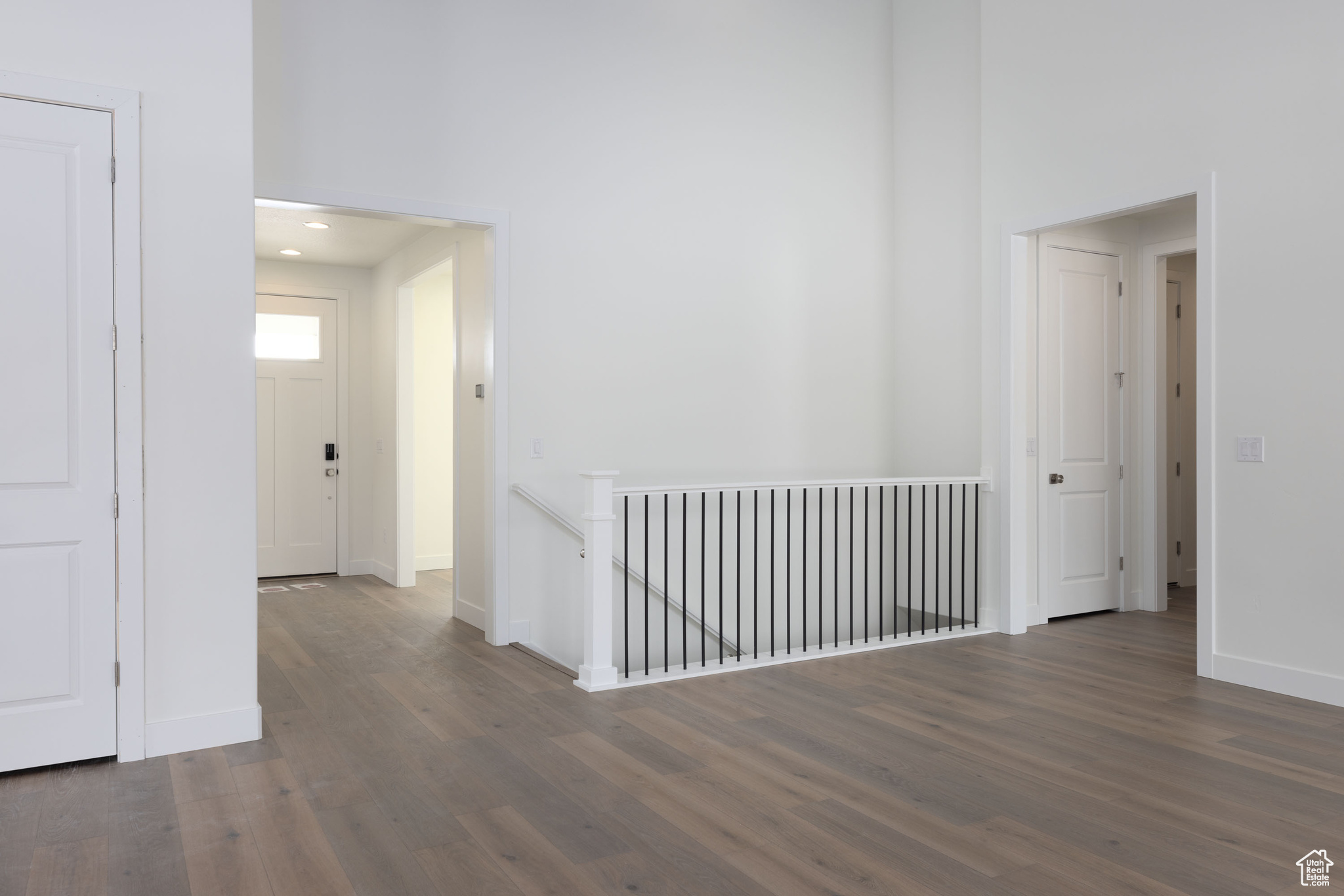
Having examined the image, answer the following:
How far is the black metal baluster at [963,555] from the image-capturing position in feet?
17.0

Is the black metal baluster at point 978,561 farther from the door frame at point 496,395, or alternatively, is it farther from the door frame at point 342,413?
the door frame at point 342,413

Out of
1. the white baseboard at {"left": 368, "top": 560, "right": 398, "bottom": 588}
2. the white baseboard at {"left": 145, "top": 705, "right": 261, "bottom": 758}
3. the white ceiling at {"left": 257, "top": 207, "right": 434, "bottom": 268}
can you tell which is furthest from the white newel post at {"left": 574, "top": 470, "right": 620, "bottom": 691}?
the white baseboard at {"left": 368, "top": 560, "right": 398, "bottom": 588}

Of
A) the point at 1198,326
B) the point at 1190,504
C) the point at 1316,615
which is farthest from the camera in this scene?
the point at 1190,504

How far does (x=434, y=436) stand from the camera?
26.0 ft

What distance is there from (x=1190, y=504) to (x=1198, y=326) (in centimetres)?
303

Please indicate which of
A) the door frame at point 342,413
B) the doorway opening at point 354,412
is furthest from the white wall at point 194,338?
the door frame at point 342,413

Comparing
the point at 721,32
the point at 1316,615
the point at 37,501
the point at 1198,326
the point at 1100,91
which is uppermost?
the point at 721,32

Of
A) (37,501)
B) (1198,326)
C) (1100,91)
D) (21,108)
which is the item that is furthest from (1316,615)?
(21,108)

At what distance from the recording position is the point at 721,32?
18.0 ft

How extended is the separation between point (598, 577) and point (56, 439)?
2.14 meters

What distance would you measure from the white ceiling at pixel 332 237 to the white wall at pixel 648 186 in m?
0.99

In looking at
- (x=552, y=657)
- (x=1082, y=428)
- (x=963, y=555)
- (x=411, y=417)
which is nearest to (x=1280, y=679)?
(x=963, y=555)

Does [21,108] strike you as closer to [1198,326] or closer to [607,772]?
[607,772]

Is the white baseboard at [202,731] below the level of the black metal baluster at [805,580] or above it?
Result: below
